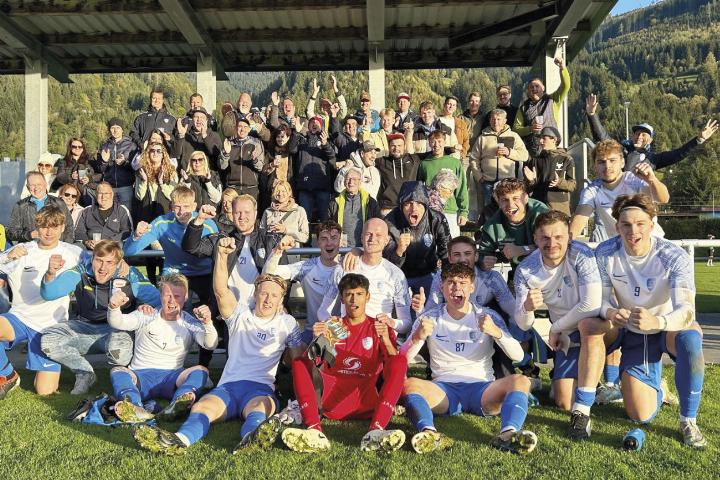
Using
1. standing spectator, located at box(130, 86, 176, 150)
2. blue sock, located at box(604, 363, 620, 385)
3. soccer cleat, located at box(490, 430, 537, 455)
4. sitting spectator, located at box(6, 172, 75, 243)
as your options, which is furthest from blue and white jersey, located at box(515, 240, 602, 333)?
standing spectator, located at box(130, 86, 176, 150)

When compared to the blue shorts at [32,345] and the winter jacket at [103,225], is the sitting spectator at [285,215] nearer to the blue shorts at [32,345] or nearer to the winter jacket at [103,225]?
the winter jacket at [103,225]

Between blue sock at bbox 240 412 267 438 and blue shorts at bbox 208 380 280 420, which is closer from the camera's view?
blue sock at bbox 240 412 267 438

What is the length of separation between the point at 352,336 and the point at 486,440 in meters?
1.19

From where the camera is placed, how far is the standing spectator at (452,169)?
24.3ft

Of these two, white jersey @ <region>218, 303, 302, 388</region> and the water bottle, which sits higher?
white jersey @ <region>218, 303, 302, 388</region>

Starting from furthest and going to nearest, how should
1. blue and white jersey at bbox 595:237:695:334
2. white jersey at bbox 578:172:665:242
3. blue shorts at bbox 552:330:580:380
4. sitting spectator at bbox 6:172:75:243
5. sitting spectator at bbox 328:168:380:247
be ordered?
sitting spectator at bbox 6:172:75:243 → sitting spectator at bbox 328:168:380:247 → white jersey at bbox 578:172:665:242 → blue shorts at bbox 552:330:580:380 → blue and white jersey at bbox 595:237:695:334

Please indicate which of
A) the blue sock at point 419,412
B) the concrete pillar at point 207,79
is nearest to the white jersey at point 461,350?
the blue sock at point 419,412

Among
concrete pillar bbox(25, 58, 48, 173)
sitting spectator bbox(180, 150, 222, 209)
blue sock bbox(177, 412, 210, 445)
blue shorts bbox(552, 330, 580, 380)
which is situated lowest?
blue sock bbox(177, 412, 210, 445)

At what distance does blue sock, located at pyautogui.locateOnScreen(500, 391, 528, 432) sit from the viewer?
3822 millimetres

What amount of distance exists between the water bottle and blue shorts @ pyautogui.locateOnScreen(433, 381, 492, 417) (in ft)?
3.25

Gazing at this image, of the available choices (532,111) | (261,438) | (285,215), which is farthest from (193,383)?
(532,111)

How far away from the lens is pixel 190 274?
6012 mm

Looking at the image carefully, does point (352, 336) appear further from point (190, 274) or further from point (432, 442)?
point (190, 274)

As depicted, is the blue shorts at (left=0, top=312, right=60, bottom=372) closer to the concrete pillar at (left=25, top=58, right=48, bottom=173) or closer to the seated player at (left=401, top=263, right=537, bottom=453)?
the seated player at (left=401, top=263, right=537, bottom=453)
